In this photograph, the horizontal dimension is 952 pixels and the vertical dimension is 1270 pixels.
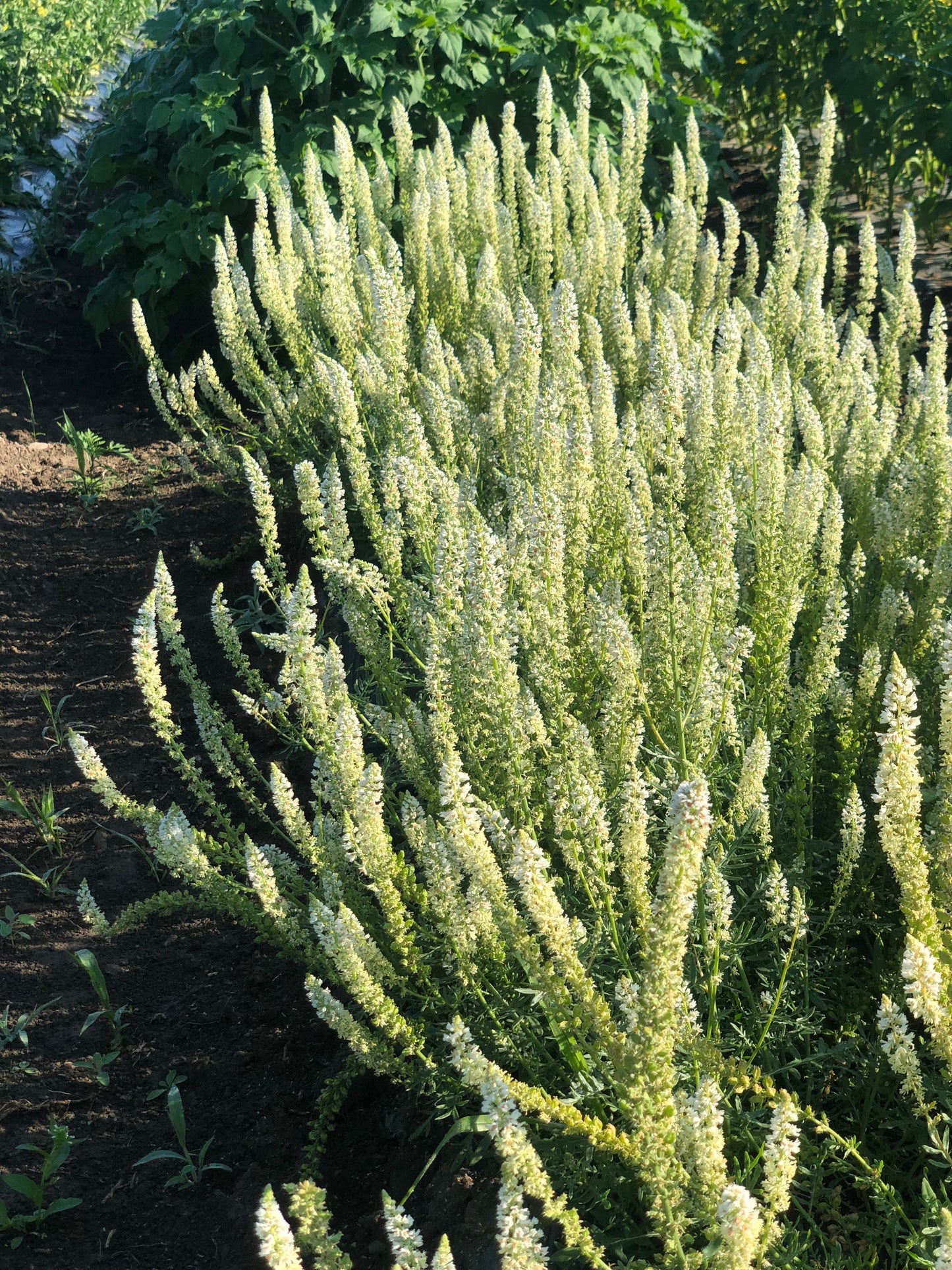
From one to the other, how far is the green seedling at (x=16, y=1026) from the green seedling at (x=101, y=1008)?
136 mm

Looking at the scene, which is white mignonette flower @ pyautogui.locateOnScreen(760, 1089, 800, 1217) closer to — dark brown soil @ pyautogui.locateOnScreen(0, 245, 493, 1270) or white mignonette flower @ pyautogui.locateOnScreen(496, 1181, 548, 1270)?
white mignonette flower @ pyautogui.locateOnScreen(496, 1181, 548, 1270)

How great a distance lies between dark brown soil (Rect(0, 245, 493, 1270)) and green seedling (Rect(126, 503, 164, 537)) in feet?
0.78

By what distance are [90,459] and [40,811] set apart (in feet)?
10.2

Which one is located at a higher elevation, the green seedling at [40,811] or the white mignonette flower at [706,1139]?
the white mignonette flower at [706,1139]

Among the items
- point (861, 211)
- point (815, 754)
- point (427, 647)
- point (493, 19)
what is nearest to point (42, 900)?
point (427, 647)

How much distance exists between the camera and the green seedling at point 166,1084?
2967 mm

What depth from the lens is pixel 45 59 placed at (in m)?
10.3

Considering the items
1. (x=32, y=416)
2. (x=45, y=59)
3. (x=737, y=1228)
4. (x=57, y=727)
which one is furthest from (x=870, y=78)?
(x=45, y=59)

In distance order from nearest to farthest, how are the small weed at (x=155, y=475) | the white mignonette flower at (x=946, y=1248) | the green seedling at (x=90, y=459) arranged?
1. the white mignonette flower at (x=946, y=1248)
2. the green seedling at (x=90, y=459)
3. the small weed at (x=155, y=475)

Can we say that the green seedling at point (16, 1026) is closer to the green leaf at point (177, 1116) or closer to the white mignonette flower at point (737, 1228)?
the green leaf at point (177, 1116)

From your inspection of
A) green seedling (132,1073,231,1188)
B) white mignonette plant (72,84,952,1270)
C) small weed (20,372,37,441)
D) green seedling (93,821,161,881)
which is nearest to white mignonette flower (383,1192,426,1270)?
white mignonette plant (72,84,952,1270)

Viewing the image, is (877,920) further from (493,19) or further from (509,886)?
(493,19)

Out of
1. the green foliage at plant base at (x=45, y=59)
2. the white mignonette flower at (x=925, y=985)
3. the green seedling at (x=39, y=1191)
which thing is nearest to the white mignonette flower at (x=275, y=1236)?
the white mignonette flower at (x=925, y=985)

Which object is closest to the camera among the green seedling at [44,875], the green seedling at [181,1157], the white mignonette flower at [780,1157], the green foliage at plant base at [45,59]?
the white mignonette flower at [780,1157]
